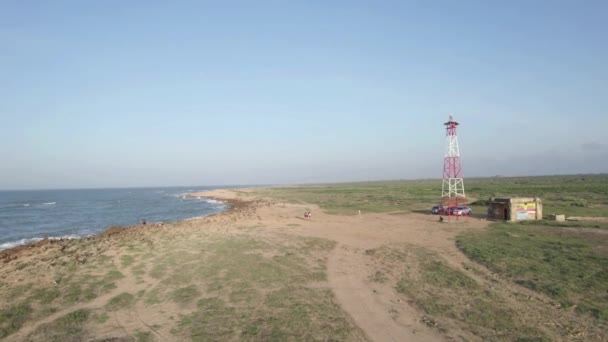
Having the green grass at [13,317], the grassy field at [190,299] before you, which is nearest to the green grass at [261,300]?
the grassy field at [190,299]

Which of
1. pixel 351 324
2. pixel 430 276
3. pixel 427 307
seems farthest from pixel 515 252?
pixel 351 324

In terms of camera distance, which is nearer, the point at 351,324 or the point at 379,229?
the point at 351,324

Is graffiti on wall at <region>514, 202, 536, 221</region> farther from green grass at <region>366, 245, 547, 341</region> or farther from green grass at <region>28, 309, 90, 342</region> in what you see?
green grass at <region>28, 309, 90, 342</region>

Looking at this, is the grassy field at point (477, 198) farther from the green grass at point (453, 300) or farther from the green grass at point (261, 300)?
the green grass at point (261, 300)

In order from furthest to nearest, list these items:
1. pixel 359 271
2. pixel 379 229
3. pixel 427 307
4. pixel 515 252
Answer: pixel 379 229, pixel 515 252, pixel 359 271, pixel 427 307

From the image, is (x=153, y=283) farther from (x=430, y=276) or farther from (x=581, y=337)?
(x=581, y=337)
